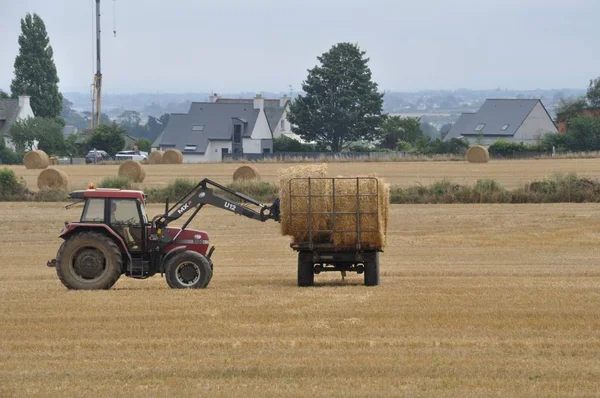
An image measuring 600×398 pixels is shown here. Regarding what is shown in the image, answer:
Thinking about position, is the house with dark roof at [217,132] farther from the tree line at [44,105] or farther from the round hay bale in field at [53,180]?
the round hay bale in field at [53,180]

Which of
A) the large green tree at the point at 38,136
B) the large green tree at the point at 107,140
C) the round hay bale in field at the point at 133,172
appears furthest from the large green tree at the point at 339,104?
the round hay bale in field at the point at 133,172

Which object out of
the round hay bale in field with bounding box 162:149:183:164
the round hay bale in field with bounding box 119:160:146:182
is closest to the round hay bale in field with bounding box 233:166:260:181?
the round hay bale in field with bounding box 119:160:146:182

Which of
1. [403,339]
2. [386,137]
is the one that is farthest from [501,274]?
[386,137]

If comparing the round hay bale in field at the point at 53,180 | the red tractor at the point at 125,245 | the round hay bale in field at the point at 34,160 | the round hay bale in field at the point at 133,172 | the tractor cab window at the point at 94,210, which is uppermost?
the round hay bale in field at the point at 34,160

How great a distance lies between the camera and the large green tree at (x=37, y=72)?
106 meters

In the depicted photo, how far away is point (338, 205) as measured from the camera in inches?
714

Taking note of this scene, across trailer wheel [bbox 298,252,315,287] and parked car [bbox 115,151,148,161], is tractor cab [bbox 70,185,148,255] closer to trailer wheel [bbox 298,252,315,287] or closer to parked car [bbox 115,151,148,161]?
Answer: trailer wheel [bbox 298,252,315,287]

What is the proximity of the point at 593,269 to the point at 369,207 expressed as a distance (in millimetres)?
6665

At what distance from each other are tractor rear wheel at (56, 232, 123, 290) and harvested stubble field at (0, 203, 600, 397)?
40 centimetres

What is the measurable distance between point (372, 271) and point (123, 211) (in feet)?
14.1

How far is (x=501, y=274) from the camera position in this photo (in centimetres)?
2166

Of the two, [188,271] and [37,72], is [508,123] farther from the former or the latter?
[188,271]

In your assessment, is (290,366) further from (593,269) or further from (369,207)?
(593,269)

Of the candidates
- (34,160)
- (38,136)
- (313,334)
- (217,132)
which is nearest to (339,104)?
(217,132)
